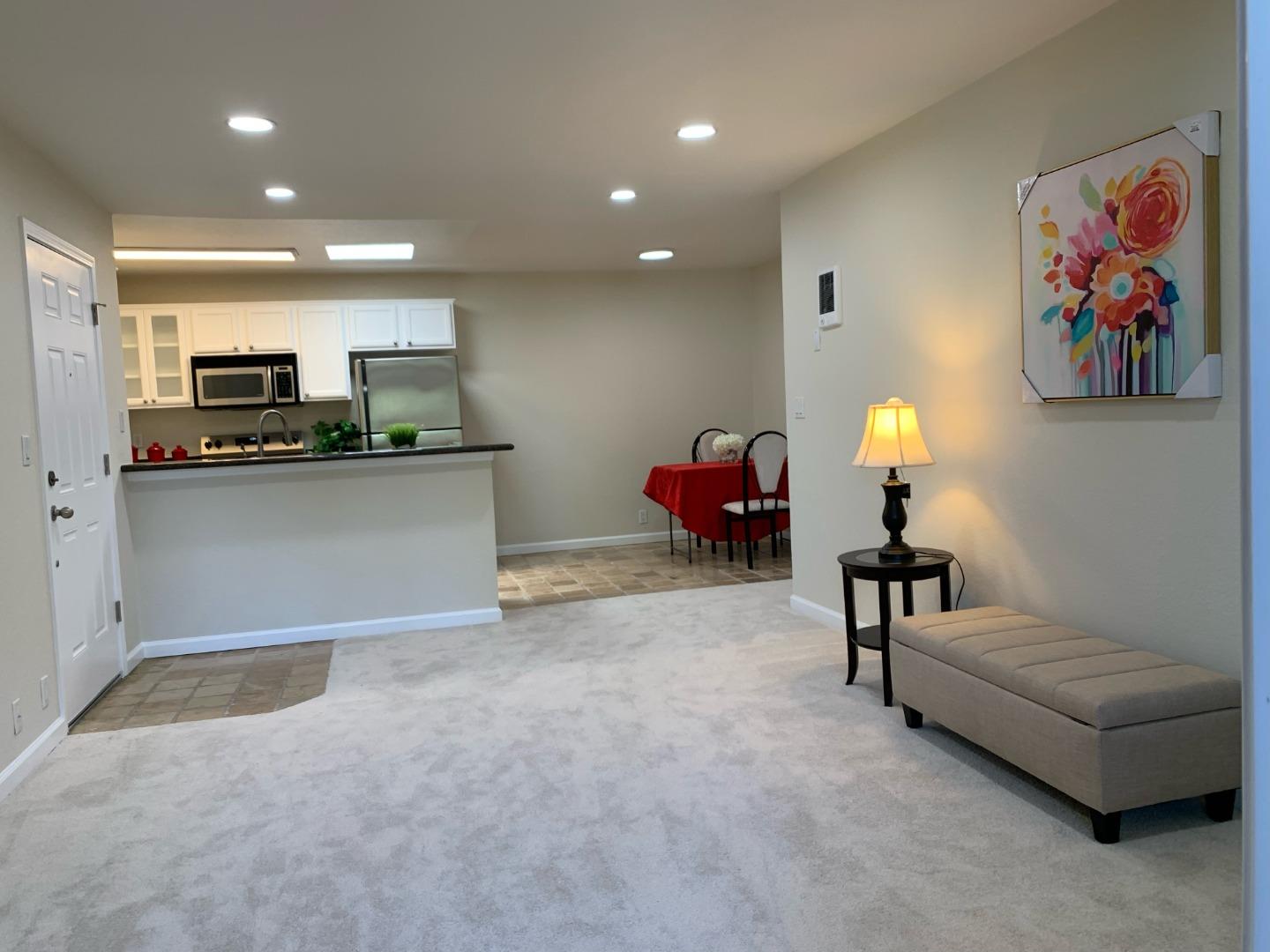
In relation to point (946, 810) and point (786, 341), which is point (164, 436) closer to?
point (786, 341)

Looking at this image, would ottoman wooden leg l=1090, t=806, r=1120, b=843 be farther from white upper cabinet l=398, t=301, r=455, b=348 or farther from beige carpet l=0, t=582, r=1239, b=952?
white upper cabinet l=398, t=301, r=455, b=348

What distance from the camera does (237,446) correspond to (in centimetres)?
733

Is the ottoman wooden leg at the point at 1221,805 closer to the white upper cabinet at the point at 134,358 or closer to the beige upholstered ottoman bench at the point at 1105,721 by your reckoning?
the beige upholstered ottoman bench at the point at 1105,721

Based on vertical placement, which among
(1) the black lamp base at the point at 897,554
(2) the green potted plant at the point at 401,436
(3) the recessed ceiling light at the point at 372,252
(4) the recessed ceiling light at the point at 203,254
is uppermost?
(3) the recessed ceiling light at the point at 372,252

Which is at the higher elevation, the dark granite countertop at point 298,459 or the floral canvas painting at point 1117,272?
the floral canvas painting at point 1117,272

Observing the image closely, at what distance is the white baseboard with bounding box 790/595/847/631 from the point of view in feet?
15.4

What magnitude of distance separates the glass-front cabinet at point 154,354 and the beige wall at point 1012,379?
4731mm

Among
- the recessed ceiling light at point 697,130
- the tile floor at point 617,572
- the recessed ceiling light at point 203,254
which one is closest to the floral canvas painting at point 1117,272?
the recessed ceiling light at point 697,130

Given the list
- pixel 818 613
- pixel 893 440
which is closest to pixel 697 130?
pixel 893 440

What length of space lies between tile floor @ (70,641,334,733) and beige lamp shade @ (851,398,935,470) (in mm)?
2614

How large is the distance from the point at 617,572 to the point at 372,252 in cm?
294

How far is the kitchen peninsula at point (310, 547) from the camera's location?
4.91 metres

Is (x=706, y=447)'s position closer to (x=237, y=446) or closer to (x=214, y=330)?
(x=237, y=446)

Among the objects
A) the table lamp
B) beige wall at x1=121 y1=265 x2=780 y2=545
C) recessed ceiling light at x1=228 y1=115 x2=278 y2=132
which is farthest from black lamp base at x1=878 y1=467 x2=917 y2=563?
beige wall at x1=121 y1=265 x2=780 y2=545
